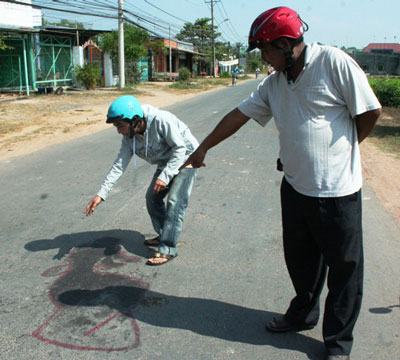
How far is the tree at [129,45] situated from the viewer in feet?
109

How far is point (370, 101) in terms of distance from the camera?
2.38 meters

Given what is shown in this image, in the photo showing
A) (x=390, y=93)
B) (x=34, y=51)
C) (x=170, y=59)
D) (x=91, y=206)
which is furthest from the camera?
(x=170, y=59)

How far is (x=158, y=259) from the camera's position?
13.5 ft

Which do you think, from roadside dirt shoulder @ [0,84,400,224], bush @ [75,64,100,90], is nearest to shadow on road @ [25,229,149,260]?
roadside dirt shoulder @ [0,84,400,224]

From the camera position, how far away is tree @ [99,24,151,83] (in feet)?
109

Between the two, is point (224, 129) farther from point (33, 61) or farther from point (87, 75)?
point (87, 75)

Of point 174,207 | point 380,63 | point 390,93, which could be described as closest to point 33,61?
point 390,93

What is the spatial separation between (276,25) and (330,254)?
125 centimetres

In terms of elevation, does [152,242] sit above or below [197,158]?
below

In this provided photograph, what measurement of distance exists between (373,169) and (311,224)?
6.28 meters

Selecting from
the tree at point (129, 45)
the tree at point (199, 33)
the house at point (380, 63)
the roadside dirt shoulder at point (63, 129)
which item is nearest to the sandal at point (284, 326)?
the roadside dirt shoulder at point (63, 129)

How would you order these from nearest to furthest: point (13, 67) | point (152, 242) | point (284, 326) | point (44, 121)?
point (284, 326)
point (152, 242)
point (44, 121)
point (13, 67)

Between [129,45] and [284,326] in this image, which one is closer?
[284,326]

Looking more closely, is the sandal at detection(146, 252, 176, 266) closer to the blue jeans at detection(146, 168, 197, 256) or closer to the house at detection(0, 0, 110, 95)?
the blue jeans at detection(146, 168, 197, 256)
